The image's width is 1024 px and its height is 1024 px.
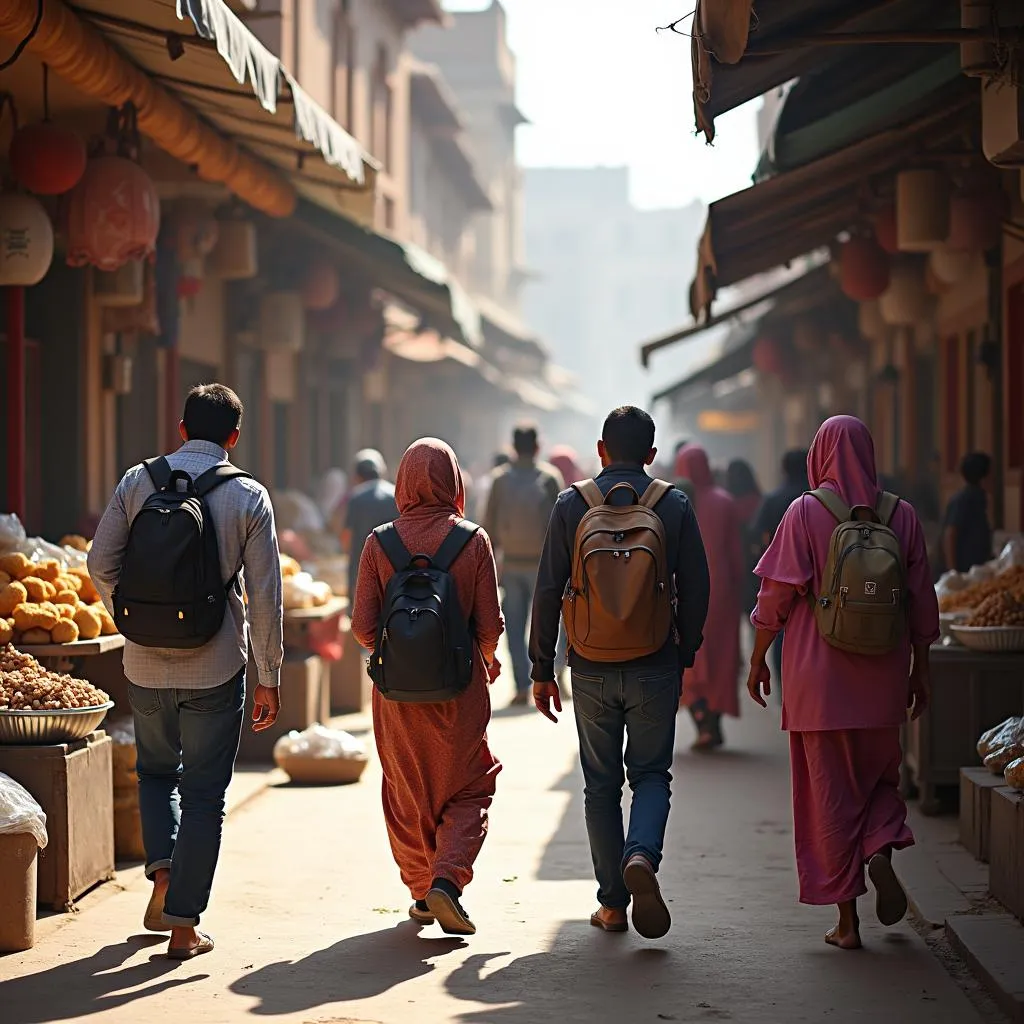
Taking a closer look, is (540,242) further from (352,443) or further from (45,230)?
(45,230)

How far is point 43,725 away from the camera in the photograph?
687 cm

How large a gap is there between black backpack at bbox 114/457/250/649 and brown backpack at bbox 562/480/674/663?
47.7 inches

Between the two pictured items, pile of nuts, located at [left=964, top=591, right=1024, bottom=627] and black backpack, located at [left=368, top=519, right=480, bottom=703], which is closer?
black backpack, located at [left=368, top=519, right=480, bottom=703]

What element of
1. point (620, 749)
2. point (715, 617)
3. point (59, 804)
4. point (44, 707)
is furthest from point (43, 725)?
point (715, 617)

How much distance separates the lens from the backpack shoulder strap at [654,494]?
6.50 meters

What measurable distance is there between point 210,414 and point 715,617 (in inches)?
228

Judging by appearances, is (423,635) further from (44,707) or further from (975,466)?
(975,466)

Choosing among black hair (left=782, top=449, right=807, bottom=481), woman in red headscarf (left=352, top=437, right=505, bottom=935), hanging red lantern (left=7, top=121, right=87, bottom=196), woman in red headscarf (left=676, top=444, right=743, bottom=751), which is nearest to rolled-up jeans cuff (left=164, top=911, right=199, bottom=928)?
woman in red headscarf (left=352, top=437, right=505, bottom=935)

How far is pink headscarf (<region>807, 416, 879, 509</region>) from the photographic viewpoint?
638 cm

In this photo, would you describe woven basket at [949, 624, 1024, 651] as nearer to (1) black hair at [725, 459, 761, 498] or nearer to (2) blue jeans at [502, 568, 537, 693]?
(2) blue jeans at [502, 568, 537, 693]

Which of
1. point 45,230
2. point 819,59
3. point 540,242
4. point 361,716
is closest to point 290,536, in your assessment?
point 361,716

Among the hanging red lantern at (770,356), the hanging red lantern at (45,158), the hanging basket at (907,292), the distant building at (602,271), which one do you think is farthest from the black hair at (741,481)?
the distant building at (602,271)

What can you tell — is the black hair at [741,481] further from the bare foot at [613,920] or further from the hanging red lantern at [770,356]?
the bare foot at [613,920]

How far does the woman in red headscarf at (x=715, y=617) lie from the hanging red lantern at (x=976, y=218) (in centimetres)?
200
